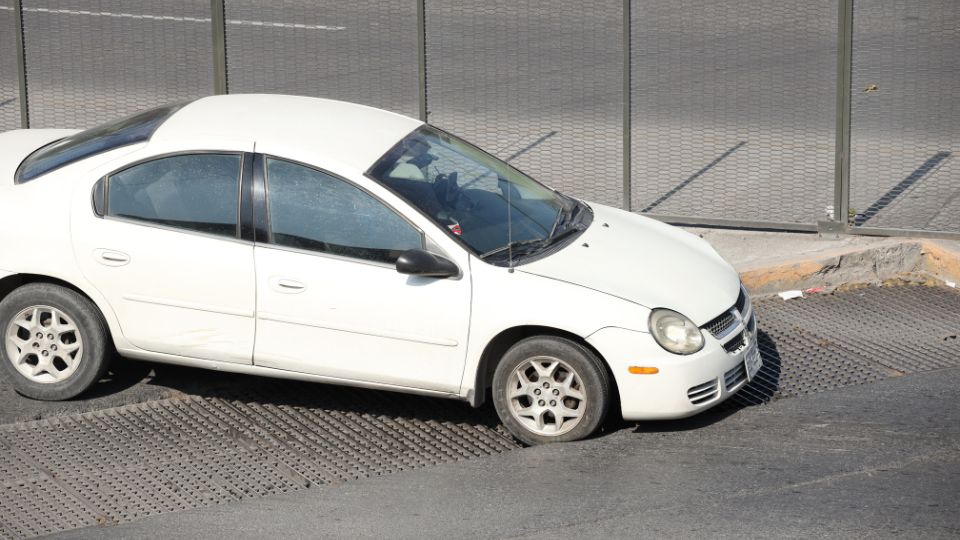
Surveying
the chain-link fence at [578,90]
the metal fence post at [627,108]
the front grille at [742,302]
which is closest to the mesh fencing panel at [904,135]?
the chain-link fence at [578,90]

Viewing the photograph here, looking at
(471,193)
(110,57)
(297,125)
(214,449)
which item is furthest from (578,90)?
(214,449)

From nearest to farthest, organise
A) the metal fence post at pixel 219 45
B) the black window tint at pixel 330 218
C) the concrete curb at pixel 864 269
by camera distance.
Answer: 1. the black window tint at pixel 330 218
2. the concrete curb at pixel 864 269
3. the metal fence post at pixel 219 45

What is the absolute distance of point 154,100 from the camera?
12.1 metres

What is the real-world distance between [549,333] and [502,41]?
6356 mm

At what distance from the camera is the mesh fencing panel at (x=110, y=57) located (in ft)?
38.0

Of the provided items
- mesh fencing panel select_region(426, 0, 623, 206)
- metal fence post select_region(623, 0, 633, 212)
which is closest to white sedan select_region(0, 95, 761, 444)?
metal fence post select_region(623, 0, 633, 212)

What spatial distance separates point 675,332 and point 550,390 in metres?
0.73

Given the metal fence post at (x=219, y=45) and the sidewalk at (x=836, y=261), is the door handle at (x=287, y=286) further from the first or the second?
the metal fence post at (x=219, y=45)

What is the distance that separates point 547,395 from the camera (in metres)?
6.99

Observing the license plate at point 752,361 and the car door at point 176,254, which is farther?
the license plate at point 752,361

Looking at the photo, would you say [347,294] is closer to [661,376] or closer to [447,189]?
[447,189]

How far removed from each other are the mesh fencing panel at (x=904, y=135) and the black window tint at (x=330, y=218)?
4907mm

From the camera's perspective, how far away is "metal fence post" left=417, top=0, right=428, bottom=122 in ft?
35.3

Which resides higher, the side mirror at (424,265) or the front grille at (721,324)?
the side mirror at (424,265)
